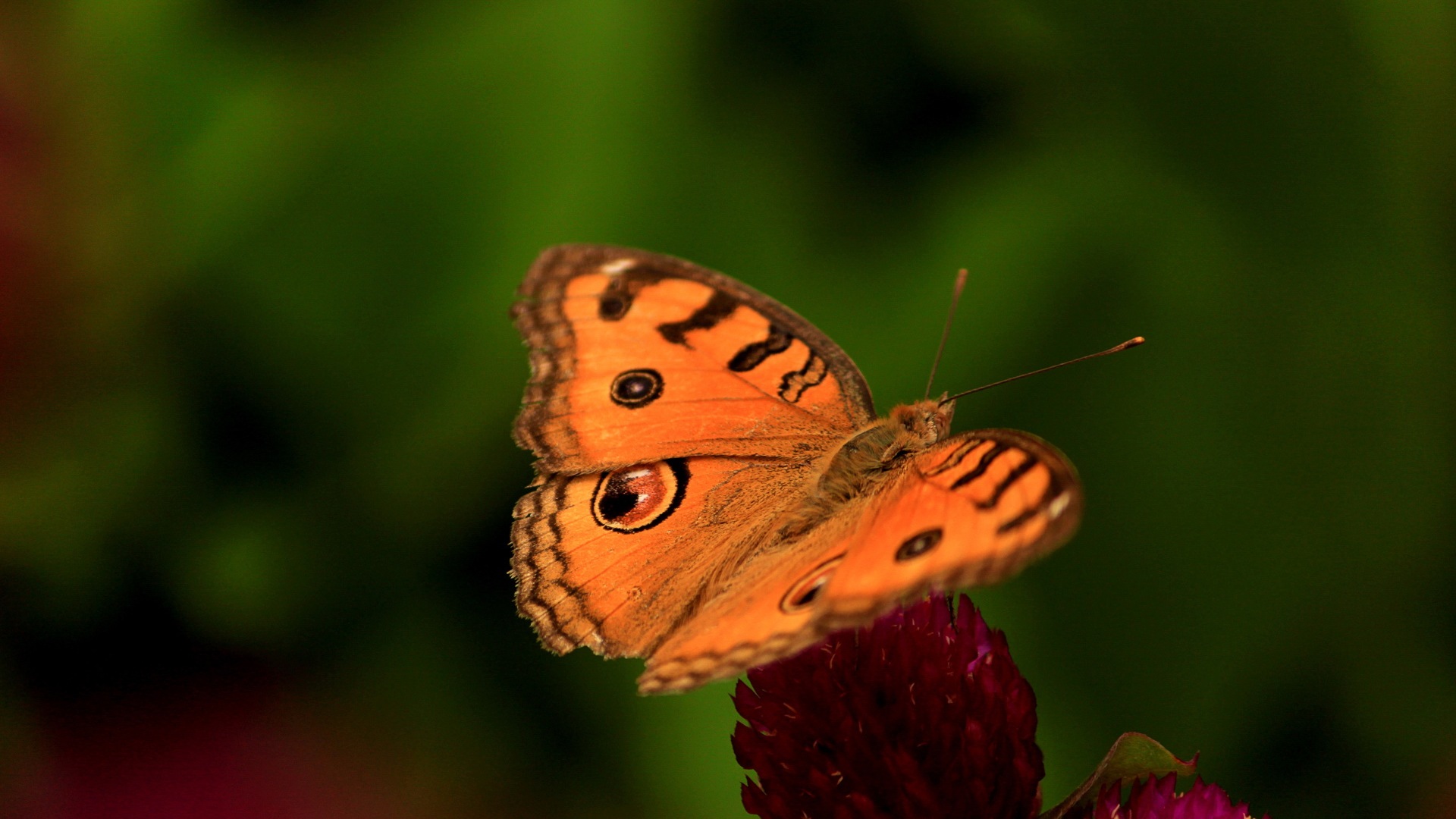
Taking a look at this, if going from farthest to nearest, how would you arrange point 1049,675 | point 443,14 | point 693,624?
point 443,14
point 1049,675
point 693,624

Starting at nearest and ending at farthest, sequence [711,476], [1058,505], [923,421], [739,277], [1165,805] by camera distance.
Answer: [1058,505]
[1165,805]
[923,421]
[711,476]
[739,277]

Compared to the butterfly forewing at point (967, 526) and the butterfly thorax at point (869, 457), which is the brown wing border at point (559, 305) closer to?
the butterfly thorax at point (869, 457)

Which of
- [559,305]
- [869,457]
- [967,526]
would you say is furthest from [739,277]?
[967,526]

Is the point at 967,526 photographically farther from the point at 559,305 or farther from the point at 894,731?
the point at 559,305

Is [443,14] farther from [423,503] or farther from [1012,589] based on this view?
[1012,589]

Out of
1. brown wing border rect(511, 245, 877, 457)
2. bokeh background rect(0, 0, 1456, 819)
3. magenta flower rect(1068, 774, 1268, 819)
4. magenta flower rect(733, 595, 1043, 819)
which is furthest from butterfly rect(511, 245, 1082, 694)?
bokeh background rect(0, 0, 1456, 819)

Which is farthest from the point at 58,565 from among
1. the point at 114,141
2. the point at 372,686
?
the point at 114,141

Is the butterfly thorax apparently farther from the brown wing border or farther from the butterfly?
the brown wing border
